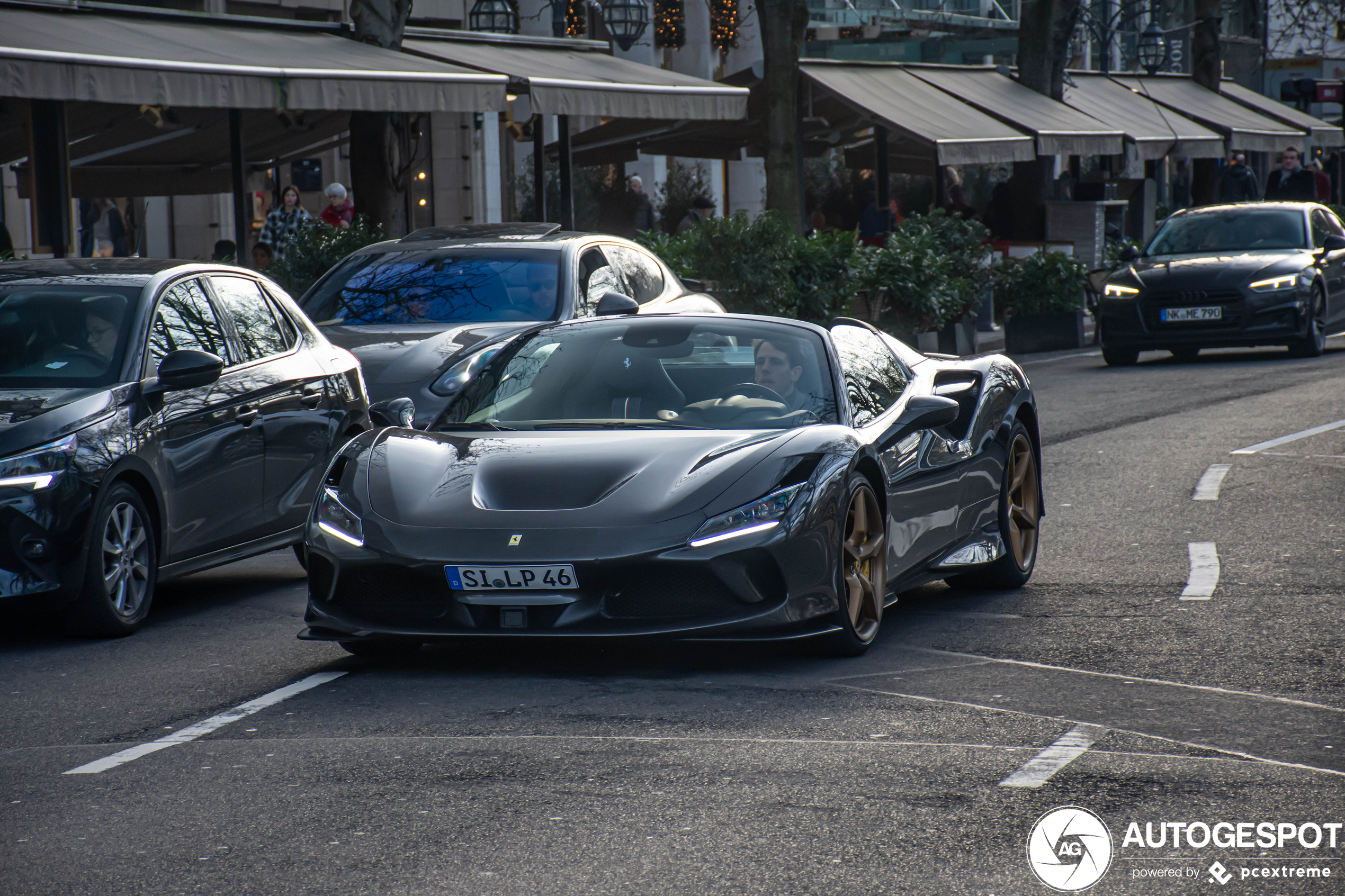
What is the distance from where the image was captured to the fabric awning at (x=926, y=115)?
24.3 metres

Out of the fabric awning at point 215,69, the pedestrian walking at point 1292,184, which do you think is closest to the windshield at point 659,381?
the fabric awning at point 215,69

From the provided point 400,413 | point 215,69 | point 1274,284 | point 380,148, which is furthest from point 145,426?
point 1274,284

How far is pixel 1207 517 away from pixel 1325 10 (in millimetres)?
31211

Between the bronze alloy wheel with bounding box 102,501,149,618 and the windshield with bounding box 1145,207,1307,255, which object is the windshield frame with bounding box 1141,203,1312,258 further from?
the bronze alloy wheel with bounding box 102,501,149,618

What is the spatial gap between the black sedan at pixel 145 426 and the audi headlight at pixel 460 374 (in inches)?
61.2

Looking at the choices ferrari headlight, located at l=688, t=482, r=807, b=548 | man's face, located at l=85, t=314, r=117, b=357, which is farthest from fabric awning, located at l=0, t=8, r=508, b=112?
ferrari headlight, located at l=688, t=482, r=807, b=548

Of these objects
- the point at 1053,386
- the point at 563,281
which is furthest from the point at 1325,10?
the point at 563,281

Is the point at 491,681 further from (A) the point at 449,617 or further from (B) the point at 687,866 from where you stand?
(B) the point at 687,866

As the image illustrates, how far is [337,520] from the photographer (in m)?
6.43

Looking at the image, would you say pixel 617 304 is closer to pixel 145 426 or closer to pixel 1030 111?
pixel 145 426

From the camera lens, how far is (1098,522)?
10.0 meters

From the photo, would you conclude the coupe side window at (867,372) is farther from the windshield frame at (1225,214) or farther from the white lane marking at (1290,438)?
the windshield frame at (1225,214)

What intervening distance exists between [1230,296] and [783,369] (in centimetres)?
1359

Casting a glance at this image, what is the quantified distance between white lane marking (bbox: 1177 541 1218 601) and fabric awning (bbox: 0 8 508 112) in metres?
8.39
